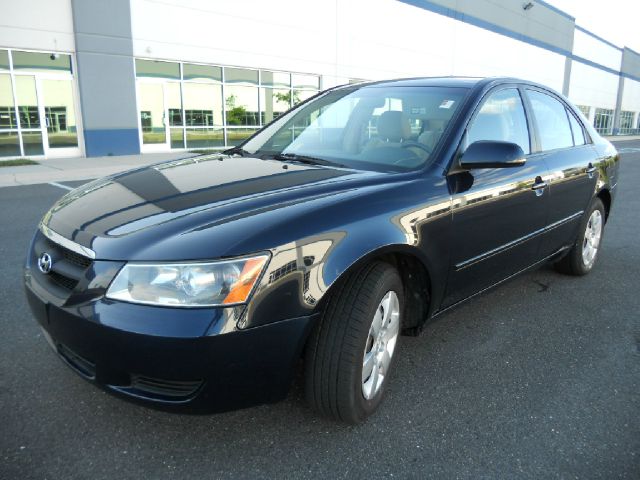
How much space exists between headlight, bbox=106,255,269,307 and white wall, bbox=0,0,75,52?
14796 millimetres

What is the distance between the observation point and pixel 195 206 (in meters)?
2.12

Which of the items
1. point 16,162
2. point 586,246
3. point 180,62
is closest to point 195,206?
point 586,246

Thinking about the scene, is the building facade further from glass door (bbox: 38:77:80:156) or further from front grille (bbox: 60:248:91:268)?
front grille (bbox: 60:248:91:268)

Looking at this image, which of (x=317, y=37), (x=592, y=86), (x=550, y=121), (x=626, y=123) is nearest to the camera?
(x=550, y=121)

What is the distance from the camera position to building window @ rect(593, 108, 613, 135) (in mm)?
49688

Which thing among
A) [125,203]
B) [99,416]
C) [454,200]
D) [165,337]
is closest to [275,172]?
[125,203]

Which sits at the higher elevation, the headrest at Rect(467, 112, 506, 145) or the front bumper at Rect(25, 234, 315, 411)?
the headrest at Rect(467, 112, 506, 145)

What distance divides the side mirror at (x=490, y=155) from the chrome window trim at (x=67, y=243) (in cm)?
182

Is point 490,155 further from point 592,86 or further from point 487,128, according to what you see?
point 592,86

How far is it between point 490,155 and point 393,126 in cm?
67

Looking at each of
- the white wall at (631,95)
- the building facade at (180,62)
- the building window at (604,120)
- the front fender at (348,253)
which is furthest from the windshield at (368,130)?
the white wall at (631,95)

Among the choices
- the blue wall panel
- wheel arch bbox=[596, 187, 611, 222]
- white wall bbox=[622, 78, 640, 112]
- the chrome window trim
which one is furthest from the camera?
white wall bbox=[622, 78, 640, 112]

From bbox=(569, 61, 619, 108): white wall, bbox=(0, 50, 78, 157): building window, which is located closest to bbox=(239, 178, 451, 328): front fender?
bbox=(0, 50, 78, 157): building window

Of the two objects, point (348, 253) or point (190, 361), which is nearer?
point (190, 361)
